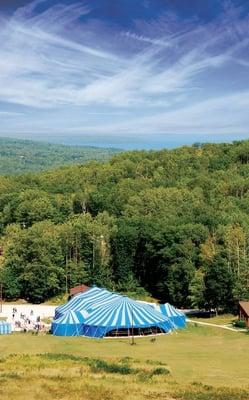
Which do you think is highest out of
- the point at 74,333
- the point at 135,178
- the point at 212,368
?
the point at 135,178

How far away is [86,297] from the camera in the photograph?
2297 inches

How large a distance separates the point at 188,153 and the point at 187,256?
68203mm

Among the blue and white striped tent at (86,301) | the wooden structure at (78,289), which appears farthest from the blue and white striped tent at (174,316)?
the wooden structure at (78,289)

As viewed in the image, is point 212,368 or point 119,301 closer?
point 212,368

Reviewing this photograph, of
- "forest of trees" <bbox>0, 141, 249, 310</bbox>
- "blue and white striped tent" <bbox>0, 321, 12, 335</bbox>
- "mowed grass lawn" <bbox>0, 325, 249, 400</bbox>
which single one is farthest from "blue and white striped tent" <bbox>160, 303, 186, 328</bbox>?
"blue and white striped tent" <bbox>0, 321, 12, 335</bbox>

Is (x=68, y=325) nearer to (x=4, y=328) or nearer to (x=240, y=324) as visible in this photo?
(x=4, y=328)

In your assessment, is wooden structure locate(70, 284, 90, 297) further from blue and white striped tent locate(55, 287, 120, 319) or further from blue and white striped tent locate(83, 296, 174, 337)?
blue and white striped tent locate(83, 296, 174, 337)

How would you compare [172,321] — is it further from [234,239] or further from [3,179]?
[3,179]

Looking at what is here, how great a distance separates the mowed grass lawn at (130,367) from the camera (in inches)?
930

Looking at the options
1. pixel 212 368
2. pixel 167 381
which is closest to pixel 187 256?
pixel 212 368

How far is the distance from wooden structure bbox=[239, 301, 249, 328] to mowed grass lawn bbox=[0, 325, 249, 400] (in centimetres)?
371

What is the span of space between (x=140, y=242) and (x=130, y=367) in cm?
4785

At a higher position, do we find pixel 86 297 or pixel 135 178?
pixel 135 178

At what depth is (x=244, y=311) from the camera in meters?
54.2
